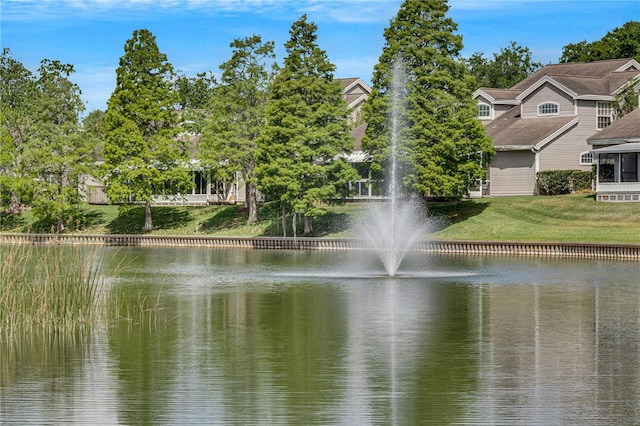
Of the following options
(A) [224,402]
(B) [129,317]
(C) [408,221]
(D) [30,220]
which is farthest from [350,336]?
(D) [30,220]

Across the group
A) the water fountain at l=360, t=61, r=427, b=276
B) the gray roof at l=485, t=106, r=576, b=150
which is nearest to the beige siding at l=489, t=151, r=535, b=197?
the gray roof at l=485, t=106, r=576, b=150

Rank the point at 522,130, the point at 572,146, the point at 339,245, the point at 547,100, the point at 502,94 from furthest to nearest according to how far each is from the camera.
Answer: the point at 502,94
the point at 547,100
the point at 522,130
the point at 572,146
the point at 339,245

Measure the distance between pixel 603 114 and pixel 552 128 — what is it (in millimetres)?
4424

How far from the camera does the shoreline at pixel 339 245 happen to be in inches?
2192

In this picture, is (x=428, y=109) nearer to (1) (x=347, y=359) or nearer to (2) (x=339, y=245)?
(2) (x=339, y=245)

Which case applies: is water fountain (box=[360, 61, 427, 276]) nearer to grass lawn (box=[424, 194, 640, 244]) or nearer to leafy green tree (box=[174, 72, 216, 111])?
grass lawn (box=[424, 194, 640, 244])

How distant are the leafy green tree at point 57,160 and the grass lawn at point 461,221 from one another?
185 cm

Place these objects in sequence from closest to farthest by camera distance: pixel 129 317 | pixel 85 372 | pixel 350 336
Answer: pixel 85 372 < pixel 350 336 < pixel 129 317

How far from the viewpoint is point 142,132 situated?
8219 centimetres

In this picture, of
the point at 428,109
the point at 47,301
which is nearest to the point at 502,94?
the point at 428,109

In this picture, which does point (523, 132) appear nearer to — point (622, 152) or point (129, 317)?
point (622, 152)

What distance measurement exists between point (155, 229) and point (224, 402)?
61.7 metres

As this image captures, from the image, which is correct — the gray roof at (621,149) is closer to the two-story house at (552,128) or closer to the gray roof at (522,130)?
the two-story house at (552,128)

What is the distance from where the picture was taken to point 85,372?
77.4ft
